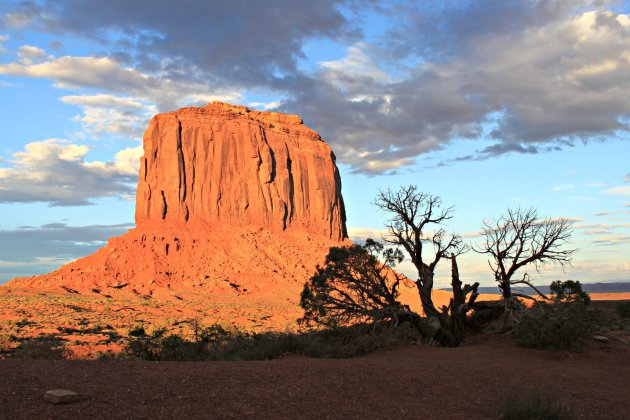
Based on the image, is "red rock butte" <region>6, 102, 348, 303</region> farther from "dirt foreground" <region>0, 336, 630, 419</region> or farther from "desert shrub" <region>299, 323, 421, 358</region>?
"dirt foreground" <region>0, 336, 630, 419</region>

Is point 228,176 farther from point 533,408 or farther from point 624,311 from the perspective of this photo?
point 533,408

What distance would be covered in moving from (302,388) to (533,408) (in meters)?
3.70

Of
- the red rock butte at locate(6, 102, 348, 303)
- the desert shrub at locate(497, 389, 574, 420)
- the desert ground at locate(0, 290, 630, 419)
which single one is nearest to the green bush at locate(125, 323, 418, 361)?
the desert ground at locate(0, 290, 630, 419)

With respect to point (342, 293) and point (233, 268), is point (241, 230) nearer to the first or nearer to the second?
point (233, 268)

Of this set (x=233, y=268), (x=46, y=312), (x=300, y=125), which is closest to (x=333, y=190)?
(x=300, y=125)

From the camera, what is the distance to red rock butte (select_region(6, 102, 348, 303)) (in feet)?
214

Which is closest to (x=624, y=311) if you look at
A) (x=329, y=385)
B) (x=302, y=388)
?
(x=329, y=385)

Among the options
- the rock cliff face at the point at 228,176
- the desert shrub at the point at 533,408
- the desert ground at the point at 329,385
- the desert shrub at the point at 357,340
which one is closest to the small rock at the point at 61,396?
the desert ground at the point at 329,385

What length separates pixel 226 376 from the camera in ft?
31.2

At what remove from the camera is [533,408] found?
799 centimetres

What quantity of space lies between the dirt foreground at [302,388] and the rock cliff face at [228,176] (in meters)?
68.3

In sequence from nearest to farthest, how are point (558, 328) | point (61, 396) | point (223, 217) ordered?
1. point (61, 396)
2. point (558, 328)
3. point (223, 217)

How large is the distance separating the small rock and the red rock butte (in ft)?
181

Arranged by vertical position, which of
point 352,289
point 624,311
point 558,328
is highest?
point 352,289
